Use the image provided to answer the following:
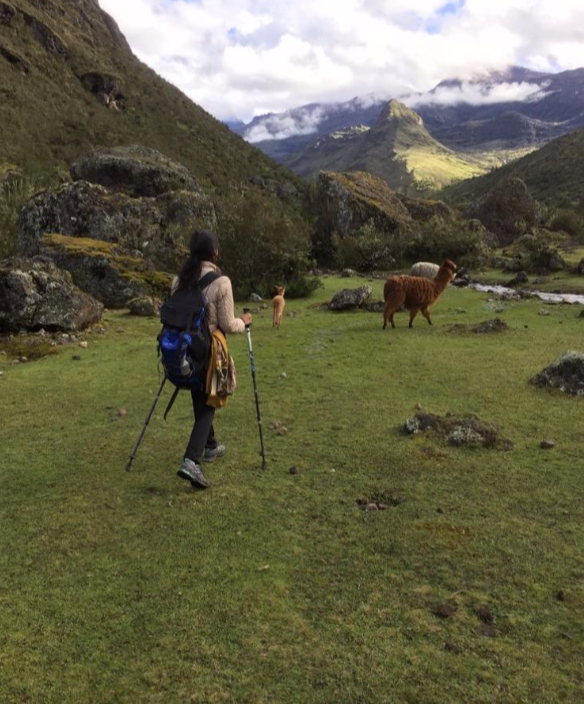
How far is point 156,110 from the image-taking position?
289 ft

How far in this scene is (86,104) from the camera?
77.4m

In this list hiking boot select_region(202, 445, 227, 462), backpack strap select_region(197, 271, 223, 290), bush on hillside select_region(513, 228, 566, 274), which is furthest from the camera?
bush on hillside select_region(513, 228, 566, 274)

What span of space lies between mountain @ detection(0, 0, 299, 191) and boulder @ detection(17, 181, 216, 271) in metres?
41.1

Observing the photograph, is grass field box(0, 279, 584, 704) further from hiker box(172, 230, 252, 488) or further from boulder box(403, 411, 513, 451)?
hiker box(172, 230, 252, 488)

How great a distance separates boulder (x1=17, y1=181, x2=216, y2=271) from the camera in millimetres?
20953

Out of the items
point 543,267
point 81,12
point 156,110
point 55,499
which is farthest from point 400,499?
point 81,12

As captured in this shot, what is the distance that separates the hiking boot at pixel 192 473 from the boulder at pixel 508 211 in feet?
158

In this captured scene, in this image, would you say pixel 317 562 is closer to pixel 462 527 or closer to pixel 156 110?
pixel 462 527

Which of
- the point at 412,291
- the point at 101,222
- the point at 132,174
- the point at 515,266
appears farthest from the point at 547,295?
the point at 132,174

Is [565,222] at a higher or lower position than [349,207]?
higher

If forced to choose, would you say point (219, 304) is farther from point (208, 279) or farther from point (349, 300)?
point (349, 300)

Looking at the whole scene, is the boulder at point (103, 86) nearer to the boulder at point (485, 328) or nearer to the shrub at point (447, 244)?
the shrub at point (447, 244)

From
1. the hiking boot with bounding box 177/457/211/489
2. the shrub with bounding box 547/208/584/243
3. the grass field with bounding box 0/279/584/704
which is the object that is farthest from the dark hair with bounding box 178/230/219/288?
the shrub with bounding box 547/208/584/243

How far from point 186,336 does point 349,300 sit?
43.3 feet
